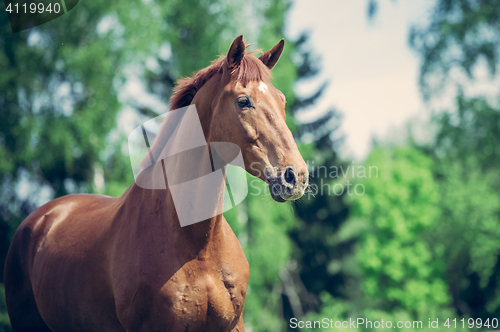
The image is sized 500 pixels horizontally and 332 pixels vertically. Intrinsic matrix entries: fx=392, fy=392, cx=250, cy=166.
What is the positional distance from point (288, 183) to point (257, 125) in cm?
44

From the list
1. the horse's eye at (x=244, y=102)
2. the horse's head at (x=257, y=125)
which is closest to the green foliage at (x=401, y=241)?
the horse's head at (x=257, y=125)

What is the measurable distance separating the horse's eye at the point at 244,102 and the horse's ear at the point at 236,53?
0.29 meters

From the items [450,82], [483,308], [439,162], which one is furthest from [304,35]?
[483,308]

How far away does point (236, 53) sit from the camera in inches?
102

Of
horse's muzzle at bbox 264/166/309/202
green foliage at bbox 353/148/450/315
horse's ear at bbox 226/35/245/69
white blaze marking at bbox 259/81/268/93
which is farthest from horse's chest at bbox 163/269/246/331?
green foliage at bbox 353/148/450/315

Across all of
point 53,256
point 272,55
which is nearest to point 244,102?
point 272,55

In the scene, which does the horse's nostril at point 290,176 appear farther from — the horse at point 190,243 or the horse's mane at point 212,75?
the horse's mane at point 212,75

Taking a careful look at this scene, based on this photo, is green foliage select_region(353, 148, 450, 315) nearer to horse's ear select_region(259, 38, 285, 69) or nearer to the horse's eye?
horse's ear select_region(259, 38, 285, 69)

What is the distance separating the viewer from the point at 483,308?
2298cm

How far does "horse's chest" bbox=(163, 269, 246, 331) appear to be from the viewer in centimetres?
236

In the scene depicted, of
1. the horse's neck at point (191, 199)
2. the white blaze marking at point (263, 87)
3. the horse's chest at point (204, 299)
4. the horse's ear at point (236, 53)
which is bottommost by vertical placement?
the horse's chest at point (204, 299)

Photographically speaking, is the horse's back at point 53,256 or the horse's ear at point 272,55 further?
the horse's back at point 53,256

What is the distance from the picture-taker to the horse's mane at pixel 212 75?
2.56 m

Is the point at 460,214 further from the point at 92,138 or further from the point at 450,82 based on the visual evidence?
the point at 92,138
